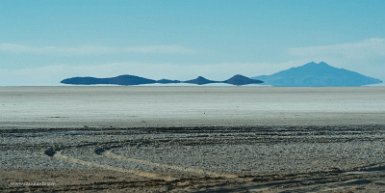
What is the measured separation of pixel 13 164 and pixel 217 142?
25.8ft

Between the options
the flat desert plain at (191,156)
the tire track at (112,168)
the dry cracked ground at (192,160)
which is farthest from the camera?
the tire track at (112,168)

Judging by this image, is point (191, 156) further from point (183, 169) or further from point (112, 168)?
point (112, 168)

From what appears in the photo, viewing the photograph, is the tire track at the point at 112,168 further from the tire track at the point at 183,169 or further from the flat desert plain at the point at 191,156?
the tire track at the point at 183,169

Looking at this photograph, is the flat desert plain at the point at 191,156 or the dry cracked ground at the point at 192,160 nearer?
the dry cracked ground at the point at 192,160

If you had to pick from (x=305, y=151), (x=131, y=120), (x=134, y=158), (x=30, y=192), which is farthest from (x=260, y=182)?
(x=131, y=120)

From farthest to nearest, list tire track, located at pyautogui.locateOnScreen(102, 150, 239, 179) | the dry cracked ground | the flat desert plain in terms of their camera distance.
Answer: tire track, located at pyautogui.locateOnScreen(102, 150, 239, 179)
the flat desert plain
the dry cracked ground

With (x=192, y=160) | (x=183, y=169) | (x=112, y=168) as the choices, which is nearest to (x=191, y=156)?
(x=192, y=160)

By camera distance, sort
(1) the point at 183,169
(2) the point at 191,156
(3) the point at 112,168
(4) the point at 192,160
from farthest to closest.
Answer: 1. (2) the point at 191,156
2. (4) the point at 192,160
3. (3) the point at 112,168
4. (1) the point at 183,169

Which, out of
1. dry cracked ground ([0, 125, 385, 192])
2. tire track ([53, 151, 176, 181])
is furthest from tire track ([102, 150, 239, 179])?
tire track ([53, 151, 176, 181])

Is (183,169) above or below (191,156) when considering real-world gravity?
below

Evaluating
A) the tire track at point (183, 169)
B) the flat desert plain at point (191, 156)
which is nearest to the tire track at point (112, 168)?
the flat desert plain at point (191, 156)

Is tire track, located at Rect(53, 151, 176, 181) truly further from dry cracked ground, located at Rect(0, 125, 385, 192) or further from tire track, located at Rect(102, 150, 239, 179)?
tire track, located at Rect(102, 150, 239, 179)

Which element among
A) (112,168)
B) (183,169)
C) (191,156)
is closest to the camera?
(183,169)

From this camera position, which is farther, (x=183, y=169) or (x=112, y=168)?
(x=112, y=168)
